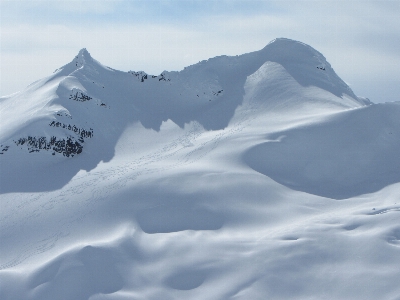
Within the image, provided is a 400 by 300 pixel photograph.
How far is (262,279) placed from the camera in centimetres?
2042

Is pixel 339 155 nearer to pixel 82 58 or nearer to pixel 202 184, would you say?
pixel 202 184

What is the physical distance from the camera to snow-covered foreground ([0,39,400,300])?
830 inches

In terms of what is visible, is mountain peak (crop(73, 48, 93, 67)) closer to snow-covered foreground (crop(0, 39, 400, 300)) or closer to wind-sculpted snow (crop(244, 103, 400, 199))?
snow-covered foreground (crop(0, 39, 400, 300))

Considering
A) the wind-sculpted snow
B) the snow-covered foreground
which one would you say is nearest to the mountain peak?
the snow-covered foreground

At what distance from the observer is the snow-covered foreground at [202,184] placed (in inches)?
830

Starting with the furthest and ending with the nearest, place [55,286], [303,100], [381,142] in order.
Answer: [303,100]
[381,142]
[55,286]

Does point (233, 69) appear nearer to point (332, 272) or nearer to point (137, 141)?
point (137, 141)

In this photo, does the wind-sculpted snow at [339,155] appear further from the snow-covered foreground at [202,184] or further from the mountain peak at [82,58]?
the mountain peak at [82,58]

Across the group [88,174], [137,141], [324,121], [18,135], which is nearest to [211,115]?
[137,141]

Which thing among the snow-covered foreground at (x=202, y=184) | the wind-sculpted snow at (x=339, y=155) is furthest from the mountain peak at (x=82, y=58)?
the wind-sculpted snow at (x=339, y=155)

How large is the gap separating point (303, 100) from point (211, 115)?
31.0 feet

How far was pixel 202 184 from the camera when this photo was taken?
96.6 ft

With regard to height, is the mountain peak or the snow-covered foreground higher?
the mountain peak

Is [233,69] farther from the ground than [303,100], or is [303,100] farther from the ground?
[233,69]
